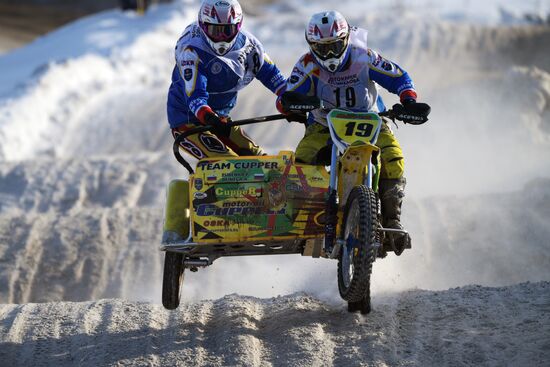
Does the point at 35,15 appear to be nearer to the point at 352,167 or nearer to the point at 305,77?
the point at 305,77

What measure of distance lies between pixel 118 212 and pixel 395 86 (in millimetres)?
6193

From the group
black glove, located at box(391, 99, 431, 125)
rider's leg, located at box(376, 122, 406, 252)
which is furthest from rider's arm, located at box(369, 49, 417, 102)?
rider's leg, located at box(376, 122, 406, 252)

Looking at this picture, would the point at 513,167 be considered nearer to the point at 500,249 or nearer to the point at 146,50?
the point at 500,249

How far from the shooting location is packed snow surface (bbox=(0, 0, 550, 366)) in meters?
7.41

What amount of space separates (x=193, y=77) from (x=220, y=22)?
0.54m

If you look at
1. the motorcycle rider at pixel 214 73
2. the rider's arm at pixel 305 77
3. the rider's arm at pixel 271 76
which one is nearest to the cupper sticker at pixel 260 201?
the motorcycle rider at pixel 214 73

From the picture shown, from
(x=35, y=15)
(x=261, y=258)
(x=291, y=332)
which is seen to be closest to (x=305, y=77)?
(x=291, y=332)

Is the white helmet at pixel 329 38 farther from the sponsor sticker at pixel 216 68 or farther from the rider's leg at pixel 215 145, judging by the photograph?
the rider's leg at pixel 215 145

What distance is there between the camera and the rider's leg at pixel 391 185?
773 cm

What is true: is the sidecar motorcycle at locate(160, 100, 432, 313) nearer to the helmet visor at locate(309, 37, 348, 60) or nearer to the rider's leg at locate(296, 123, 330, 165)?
the rider's leg at locate(296, 123, 330, 165)

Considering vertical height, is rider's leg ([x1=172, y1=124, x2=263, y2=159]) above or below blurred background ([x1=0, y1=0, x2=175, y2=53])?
below

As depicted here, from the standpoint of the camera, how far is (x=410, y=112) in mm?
7629

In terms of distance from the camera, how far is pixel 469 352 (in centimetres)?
680

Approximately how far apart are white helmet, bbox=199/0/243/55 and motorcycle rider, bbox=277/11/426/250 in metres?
0.73
